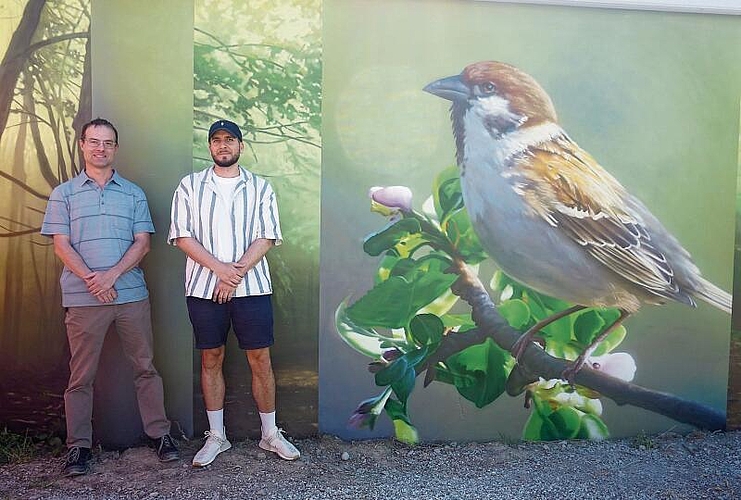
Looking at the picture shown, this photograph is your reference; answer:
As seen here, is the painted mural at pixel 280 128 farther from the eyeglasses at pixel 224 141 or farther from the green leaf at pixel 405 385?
the green leaf at pixel 405 385

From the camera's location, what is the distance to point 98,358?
10.9 feet

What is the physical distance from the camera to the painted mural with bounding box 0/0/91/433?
11.6 feet

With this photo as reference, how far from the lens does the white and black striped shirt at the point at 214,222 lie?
3.30m

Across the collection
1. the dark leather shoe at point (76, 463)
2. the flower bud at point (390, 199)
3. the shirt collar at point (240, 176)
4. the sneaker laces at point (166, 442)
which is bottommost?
the dark leather shoe at point (76, 463)

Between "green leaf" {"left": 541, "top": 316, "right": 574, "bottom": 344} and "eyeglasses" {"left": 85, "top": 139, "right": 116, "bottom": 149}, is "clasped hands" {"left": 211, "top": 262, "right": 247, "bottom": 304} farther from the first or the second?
"green leaf" {"left": 541, "top": 316, "right": 574, "bottom": 344}

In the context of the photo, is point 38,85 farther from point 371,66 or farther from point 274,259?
point 371,66

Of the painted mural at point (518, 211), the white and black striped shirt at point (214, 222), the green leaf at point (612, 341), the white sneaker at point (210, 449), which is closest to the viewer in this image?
the white and black striped shirt at point (214, 222)

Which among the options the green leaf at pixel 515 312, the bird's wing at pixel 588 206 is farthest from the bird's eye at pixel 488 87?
the green leaf at pixel 515 312

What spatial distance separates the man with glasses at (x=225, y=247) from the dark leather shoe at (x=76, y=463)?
587 mm

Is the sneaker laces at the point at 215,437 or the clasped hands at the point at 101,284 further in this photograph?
the sneaker laces at the point at 215,437

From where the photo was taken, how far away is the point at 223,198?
3320 millimetres

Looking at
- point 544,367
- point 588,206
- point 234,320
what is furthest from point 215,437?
point 588,206

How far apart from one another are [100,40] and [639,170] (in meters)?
3.37

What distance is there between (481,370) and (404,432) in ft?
2.04
